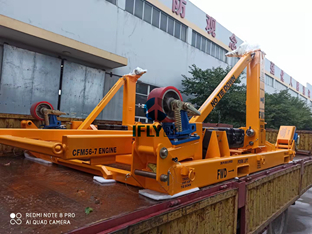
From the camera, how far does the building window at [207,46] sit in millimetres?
14742

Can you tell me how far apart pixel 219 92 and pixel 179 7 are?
10.7 meters

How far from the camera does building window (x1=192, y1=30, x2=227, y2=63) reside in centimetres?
1474

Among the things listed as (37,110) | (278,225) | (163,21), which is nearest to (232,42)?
(163,21)

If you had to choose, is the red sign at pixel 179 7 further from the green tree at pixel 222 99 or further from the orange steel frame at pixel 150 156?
the orange steel frame at pixel 150 156

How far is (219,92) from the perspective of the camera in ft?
13.3

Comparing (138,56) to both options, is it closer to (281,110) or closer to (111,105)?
(111,105)

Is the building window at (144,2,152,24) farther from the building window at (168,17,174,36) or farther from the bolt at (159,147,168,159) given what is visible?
the bolt at (159,147,168,159)

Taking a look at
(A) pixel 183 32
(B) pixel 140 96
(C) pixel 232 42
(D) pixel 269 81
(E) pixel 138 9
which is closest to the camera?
(E) pixel 138 9

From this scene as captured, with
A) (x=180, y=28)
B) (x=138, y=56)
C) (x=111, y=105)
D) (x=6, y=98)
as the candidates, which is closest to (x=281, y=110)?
(x=180, y=28)

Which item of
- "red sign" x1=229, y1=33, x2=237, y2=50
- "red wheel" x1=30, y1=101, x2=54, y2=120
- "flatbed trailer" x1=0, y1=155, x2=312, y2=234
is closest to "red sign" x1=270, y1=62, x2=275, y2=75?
"red sign" x1=229, y1=33, x2=237, y2=50

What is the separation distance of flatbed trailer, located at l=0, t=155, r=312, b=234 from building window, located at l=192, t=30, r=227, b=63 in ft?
41.5

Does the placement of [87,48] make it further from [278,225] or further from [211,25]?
[211,25]

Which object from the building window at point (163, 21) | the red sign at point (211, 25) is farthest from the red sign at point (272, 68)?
the building window at point (163, 21)

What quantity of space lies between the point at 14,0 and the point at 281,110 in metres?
16.1
